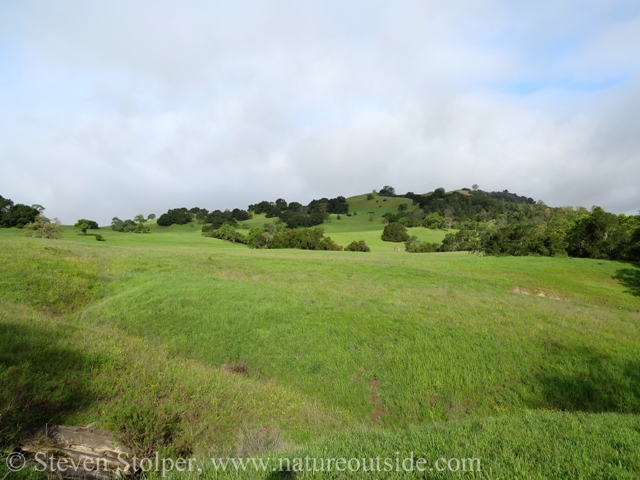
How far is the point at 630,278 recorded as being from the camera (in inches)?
1145

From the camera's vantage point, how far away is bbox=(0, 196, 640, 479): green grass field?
5.34m

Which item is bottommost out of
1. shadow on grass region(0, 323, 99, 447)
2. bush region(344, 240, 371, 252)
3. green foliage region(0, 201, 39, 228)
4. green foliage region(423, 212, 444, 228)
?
shadow on grass region(0, 323, 99, 447)

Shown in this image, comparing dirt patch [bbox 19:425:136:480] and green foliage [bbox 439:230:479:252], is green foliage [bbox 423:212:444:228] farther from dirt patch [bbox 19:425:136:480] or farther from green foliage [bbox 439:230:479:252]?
dirt patch [bbox 19:425:136:480]


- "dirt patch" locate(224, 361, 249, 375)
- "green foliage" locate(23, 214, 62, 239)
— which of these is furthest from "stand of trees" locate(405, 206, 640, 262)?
"green foliage" locate(23, 214, 62, 239)

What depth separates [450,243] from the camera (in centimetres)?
8256

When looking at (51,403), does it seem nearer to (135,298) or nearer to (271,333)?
(271,333)

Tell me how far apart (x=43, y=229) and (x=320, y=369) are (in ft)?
251

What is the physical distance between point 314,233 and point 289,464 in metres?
76.5

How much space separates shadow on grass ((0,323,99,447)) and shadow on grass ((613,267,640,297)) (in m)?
37.3

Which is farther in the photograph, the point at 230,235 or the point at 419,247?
the point at 230,235

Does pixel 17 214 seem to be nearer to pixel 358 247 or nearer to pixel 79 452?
pixel 358 247

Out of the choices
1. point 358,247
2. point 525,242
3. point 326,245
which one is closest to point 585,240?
point 525,242

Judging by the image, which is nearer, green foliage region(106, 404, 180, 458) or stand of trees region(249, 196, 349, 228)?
green foliage region(106, 404, 180, 458)

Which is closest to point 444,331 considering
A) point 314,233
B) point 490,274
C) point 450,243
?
point 490,274
